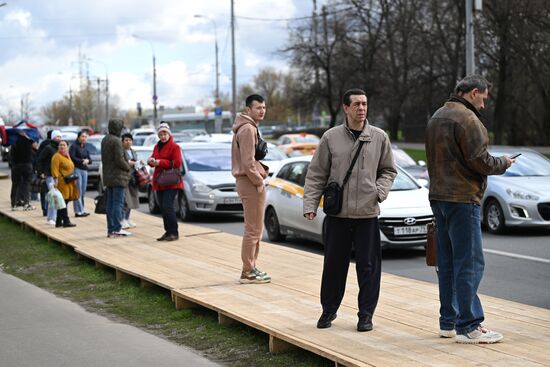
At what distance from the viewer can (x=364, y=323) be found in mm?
7598

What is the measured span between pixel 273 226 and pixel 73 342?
8146mm

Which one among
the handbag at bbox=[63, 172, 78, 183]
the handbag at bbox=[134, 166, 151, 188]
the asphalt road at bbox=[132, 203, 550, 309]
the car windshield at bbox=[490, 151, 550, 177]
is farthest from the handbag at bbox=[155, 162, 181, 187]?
the car windshield at bbox=[490, 151, 550, 177]

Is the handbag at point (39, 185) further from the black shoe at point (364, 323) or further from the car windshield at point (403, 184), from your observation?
the black shoe at point (364, 323)

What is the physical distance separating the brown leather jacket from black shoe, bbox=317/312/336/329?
1399 mm

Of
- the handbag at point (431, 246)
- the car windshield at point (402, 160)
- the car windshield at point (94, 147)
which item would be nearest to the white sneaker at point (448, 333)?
the handbag at point (431, 246)

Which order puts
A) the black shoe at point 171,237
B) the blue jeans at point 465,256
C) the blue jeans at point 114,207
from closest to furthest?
the blue jeans at point 465,256 → the black shoe at point 171,237 → the blue jeans at point 114,207

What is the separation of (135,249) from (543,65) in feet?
117

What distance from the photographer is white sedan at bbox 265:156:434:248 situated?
545 inches

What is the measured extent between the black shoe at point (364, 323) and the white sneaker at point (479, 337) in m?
0.80

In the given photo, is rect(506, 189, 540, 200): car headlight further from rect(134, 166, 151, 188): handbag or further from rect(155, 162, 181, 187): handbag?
rect(134, 166, 151, 188): handbag

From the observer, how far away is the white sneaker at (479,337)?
7.00m

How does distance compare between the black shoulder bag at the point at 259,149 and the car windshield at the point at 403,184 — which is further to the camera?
the car windshield at the point at 403,184

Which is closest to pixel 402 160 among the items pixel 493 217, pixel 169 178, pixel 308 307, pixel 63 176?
pixel 493 217

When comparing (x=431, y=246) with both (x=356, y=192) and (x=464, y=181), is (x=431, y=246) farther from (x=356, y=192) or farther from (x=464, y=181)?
(x=464, y=181)
